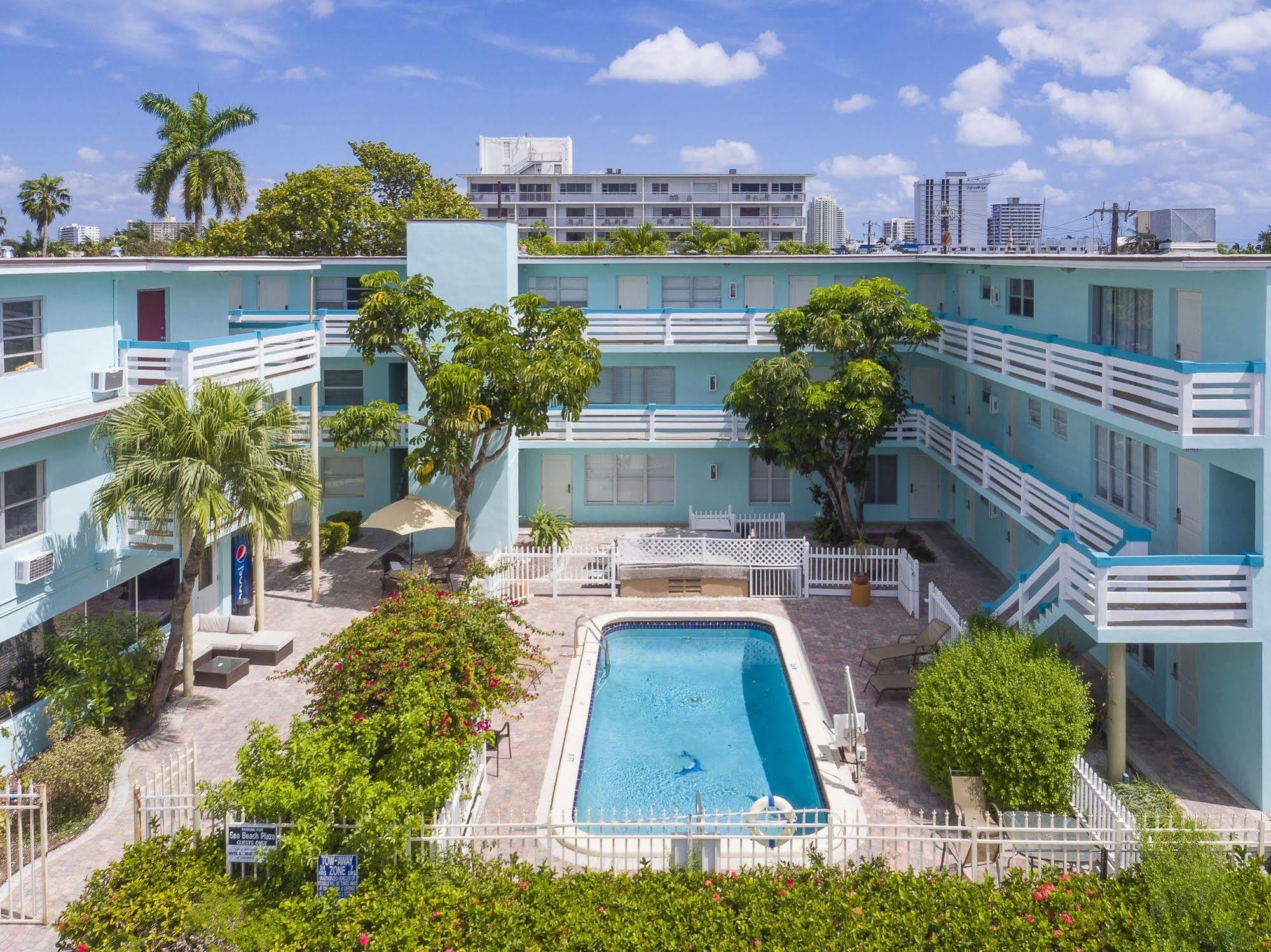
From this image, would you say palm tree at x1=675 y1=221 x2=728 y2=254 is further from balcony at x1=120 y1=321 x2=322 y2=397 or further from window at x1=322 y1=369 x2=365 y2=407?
balcony at x1=120 y1=321 x2=322 y2=397

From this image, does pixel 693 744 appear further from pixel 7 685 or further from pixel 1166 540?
pixel 7 685

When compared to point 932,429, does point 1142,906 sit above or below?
below

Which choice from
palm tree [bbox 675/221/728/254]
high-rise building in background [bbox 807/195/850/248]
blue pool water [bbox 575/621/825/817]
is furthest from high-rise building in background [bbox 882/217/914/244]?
high-rise building in background [bbox 807/195/850/248]

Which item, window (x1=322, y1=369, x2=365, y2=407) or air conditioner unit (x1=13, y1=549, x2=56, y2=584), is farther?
window (x1=322, y1=369, x2=365, y2=407)

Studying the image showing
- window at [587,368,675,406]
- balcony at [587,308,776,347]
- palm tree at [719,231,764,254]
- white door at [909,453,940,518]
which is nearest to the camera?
balcony at [587,308,776,347]

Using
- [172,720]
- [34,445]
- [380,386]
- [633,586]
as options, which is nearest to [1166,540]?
[633,586]

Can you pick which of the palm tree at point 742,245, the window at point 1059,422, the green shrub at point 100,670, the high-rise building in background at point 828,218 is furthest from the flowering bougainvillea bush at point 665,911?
the high-rise building in background at point 828,218
